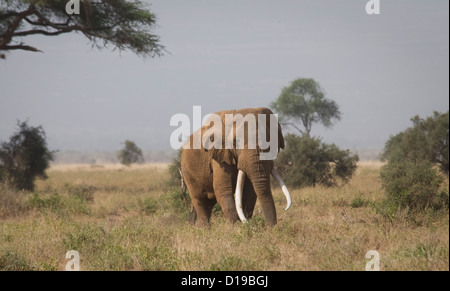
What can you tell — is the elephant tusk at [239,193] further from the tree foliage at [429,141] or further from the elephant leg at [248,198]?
the tree foliage at [429,141]

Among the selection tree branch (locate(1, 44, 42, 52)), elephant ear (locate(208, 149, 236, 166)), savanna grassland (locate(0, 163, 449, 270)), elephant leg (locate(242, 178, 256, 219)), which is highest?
tree branch (locate(1, 44, 42, 52))

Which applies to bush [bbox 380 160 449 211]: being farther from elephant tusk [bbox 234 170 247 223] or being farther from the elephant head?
elephant tusk [bbox 234 170 247 223]

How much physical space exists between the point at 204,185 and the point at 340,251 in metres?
4.01

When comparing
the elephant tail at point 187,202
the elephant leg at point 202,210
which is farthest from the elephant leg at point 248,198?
the elephant tail at point 187,202

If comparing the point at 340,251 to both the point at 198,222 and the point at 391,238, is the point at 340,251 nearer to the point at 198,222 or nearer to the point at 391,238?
the point at 391,238

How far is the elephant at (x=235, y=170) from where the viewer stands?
31.1 feet

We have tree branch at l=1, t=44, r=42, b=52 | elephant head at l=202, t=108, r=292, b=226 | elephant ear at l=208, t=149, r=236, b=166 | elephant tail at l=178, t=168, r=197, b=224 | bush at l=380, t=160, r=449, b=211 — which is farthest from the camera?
tree branch at l=1, t=44, r=42, b=52

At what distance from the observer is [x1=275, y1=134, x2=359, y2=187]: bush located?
Answer: 66.7 ft

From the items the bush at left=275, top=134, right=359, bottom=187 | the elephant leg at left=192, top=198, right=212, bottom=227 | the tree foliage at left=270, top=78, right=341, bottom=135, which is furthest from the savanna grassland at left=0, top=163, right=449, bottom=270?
the tree foliage at left=270, top=78, right=341, bottom=135

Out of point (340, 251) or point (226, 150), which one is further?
point (226, 150)

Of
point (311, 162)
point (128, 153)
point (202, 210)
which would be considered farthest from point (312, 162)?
point (128, 153)

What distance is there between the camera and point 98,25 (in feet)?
72.0

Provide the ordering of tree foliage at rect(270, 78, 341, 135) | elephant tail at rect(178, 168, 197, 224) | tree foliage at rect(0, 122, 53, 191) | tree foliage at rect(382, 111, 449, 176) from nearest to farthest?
elephant tail at rect(178, 168, 197, 224)
tree foliage at rect(0, 122, 53, 191)
tree foliage at rect(382, 111, 449, 176)
tree foliage at rect(270, 78, 341, 135)

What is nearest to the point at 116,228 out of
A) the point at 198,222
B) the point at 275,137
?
the point at 198,222
